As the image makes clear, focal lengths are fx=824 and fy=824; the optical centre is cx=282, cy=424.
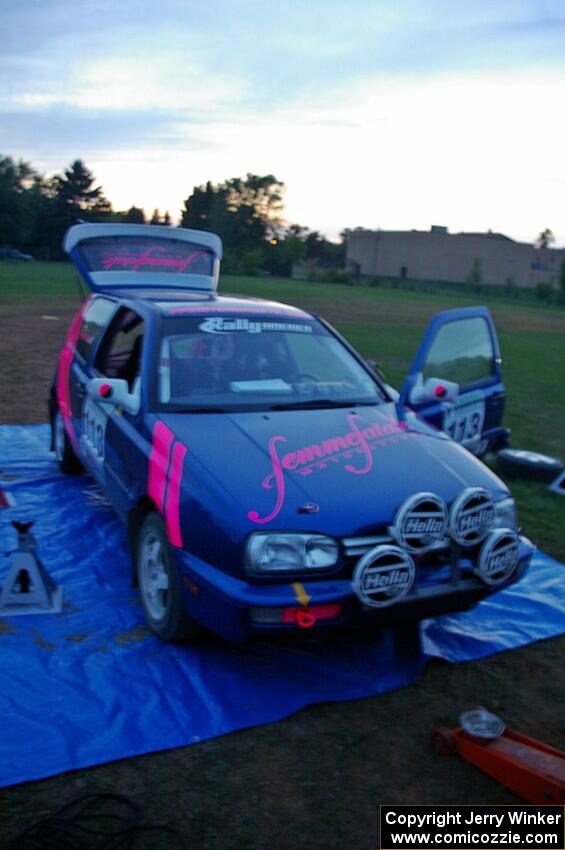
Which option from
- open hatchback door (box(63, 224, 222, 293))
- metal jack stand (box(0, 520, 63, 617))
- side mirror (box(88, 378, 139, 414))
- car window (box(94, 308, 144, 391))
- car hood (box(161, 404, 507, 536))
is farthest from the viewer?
open hatchback door (box(63, 224, 222, 293))

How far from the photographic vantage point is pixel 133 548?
177 inches

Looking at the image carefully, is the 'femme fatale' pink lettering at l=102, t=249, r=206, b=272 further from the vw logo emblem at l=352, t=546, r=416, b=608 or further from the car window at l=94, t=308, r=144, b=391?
the vw logo emblem at l=352, t=546, r=416, b=608

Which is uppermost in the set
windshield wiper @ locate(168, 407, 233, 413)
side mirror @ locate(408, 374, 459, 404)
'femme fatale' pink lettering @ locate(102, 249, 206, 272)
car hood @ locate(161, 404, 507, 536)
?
'femme fatale' pink lettering @ locate(102, 249, 206, 272)

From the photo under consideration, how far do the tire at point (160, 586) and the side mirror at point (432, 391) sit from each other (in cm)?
183

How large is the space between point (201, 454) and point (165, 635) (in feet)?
3.10

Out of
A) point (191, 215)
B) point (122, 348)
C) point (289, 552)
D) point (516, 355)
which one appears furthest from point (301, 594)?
point (191, 215)

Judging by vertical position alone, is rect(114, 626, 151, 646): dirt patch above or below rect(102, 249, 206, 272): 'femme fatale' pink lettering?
below

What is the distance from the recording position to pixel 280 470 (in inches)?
153

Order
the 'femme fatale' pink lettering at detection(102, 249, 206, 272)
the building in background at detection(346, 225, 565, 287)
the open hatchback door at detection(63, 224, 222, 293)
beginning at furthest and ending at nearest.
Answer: the building in background at detection(346, 225, 565, 287), the 'femme fatale' pink lettering at detection(102, 249, 206, 272), the open hatchback door at detection(63, 224, 222, 293)

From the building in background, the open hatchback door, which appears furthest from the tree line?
the open hatchback door

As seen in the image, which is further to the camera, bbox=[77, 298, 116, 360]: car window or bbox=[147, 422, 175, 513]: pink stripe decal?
bbox=[77, 298, 116, 360]: car window

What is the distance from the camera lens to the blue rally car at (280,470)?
356 cm

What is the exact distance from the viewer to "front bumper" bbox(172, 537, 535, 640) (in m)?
3.49

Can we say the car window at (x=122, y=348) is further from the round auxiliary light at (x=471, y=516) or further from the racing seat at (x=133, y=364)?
the round auxiliary light at (x=471, y=516)
